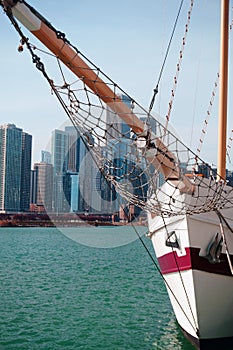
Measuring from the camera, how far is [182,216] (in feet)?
27.7

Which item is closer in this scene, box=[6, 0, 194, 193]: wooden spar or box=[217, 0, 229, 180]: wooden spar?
box=[6, 0, 194, 193]: wooden spar

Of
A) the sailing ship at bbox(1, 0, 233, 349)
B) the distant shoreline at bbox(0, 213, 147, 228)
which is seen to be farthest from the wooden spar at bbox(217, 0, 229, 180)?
the distant shoreline at bbox(0, 213, 147, 228)

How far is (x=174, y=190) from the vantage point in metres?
8.48

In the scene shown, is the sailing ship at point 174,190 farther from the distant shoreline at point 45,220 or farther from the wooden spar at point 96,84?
the distant shoreline at point 45,220

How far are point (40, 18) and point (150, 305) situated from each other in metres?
9.22

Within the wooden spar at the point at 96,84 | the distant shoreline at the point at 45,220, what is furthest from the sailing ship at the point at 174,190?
the distant shoreline at the point at 45,220

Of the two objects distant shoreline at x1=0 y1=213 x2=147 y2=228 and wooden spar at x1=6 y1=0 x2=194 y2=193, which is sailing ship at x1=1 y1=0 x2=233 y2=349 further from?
distant shoreline at x1=0 y1=213 x2=147 y2=228

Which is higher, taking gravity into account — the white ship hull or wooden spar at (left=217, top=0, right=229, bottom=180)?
wooden spar at (left=217, top=0, right=229, bottom=180)

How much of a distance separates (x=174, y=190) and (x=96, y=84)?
232 centimetres

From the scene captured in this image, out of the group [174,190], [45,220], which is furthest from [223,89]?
[45,220]

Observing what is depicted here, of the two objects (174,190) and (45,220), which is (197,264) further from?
(45,220)

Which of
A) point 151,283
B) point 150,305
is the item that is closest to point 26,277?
point 151,283

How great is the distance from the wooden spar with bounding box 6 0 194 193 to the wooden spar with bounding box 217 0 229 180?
Answer: 185 cm

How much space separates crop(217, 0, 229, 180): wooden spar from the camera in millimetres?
9820
